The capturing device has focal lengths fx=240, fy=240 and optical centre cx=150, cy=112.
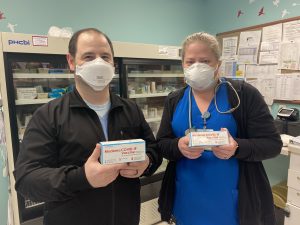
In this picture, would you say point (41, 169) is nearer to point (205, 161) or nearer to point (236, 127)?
point (205, 161)

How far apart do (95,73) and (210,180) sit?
0.69m

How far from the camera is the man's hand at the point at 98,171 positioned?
0.76 meters

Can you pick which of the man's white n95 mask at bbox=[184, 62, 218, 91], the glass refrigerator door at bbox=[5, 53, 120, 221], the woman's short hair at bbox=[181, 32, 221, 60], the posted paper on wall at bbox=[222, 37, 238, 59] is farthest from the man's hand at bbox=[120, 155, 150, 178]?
the posted paper on wall at bbox=[222, 37, 238, 59]

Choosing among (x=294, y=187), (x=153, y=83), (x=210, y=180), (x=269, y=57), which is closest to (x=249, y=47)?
(x=269, y=57)

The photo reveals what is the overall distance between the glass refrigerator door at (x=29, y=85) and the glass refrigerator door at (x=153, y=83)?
0.39 meters

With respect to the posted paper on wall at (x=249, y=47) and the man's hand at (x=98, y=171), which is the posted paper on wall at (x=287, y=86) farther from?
the man's hand at (x=98, y=171)

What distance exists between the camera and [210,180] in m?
1.09

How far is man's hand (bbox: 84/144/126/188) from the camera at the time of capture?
756 millimetres

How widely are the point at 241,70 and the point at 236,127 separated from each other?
2020mm

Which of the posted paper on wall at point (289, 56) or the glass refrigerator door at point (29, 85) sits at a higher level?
the posted paper on wall at point (289, 56)

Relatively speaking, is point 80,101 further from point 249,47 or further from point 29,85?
point 249,47

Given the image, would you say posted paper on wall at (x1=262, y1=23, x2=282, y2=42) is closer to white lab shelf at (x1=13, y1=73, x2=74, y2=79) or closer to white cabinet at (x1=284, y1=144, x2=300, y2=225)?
white cabinet at (x1=284, y1=144, x2=300, y2=225)

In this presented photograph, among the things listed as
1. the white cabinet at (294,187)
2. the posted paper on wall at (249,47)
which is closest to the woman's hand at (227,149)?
the white cabinet at (294,187)

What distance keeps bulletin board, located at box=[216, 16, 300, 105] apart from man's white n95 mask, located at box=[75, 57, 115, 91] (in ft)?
6.97
